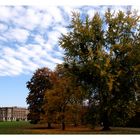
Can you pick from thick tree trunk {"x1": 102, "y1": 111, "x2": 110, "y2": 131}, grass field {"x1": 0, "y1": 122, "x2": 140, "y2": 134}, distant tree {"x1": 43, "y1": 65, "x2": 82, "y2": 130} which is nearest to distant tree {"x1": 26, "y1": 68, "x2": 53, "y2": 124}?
distant tree {"x1": 43, "y1": 65, "x2": 82, "y2": 130}

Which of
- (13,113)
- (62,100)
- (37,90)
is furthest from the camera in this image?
(62,100)

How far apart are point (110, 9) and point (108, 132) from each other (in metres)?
5.44

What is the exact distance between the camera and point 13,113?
27.3 m

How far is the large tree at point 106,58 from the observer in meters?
27.9

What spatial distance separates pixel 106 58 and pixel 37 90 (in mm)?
3482

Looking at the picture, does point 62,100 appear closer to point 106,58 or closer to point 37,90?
point 37,90

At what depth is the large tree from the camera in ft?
91.5

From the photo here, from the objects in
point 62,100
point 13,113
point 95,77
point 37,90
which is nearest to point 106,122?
point 95,77

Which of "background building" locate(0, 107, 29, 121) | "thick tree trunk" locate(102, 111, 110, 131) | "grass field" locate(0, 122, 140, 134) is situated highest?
"background building" locate(0, 107, 29, 121)

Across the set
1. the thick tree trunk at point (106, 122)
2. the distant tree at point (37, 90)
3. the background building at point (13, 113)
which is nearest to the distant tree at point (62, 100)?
the distant tree at point (37, 90)

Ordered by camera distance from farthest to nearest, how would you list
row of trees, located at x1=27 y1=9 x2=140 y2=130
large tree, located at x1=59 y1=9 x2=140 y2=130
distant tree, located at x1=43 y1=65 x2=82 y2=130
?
large tree, located at x1=59 y1=9 x2=140 y2=130 → row of trees, located at x1=27 y1=9 x2=140 y2=130 → distant tree, located at x1=43 y1=65 x2=82 y2=130

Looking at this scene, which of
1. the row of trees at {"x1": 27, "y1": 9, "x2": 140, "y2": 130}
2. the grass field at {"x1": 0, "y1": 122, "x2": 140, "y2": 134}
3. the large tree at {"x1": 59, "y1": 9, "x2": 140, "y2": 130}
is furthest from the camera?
the large tree at {"x1": 59, "y1": 9, "x2": 140, "y2": 130}

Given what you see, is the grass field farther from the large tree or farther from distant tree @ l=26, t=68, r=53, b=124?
the large tree
